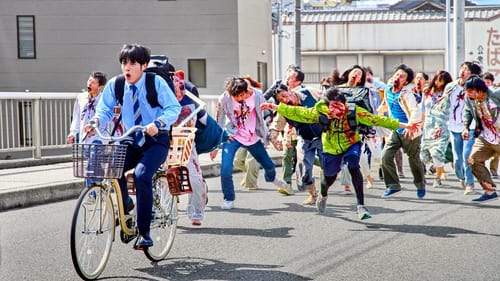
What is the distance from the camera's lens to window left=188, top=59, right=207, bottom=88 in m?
29.0

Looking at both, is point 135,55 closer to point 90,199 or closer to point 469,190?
point 90,199

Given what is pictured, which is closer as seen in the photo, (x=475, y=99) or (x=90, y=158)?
(x=90, y=158)

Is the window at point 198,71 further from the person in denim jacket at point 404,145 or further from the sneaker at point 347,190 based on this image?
the person in denim jacket at point 404,145

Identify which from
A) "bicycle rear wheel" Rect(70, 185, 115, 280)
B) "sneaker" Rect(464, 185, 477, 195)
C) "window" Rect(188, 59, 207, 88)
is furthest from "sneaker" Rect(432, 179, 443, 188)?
"window" Rect(188, 59, 207, 88)

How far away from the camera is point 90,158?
636cm

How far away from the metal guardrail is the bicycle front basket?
28.4ft

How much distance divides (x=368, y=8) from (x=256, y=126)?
46354 millimetres

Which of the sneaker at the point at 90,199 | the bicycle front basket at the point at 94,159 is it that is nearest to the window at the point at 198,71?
the sneaker at the point at 90,199

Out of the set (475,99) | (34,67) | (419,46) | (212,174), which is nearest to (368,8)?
(419,46)

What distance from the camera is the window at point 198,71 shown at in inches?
1142

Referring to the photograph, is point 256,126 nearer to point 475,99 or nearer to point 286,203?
point 286,203

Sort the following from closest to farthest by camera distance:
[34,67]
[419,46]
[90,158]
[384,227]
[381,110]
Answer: [90,158] → [384,227] → [381,110] → [34,67] → [419,46]

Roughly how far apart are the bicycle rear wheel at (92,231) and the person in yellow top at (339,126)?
3305 millimetres

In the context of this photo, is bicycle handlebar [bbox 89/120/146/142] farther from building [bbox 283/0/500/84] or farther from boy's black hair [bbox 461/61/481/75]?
building [bbox 283/0/500/84]
